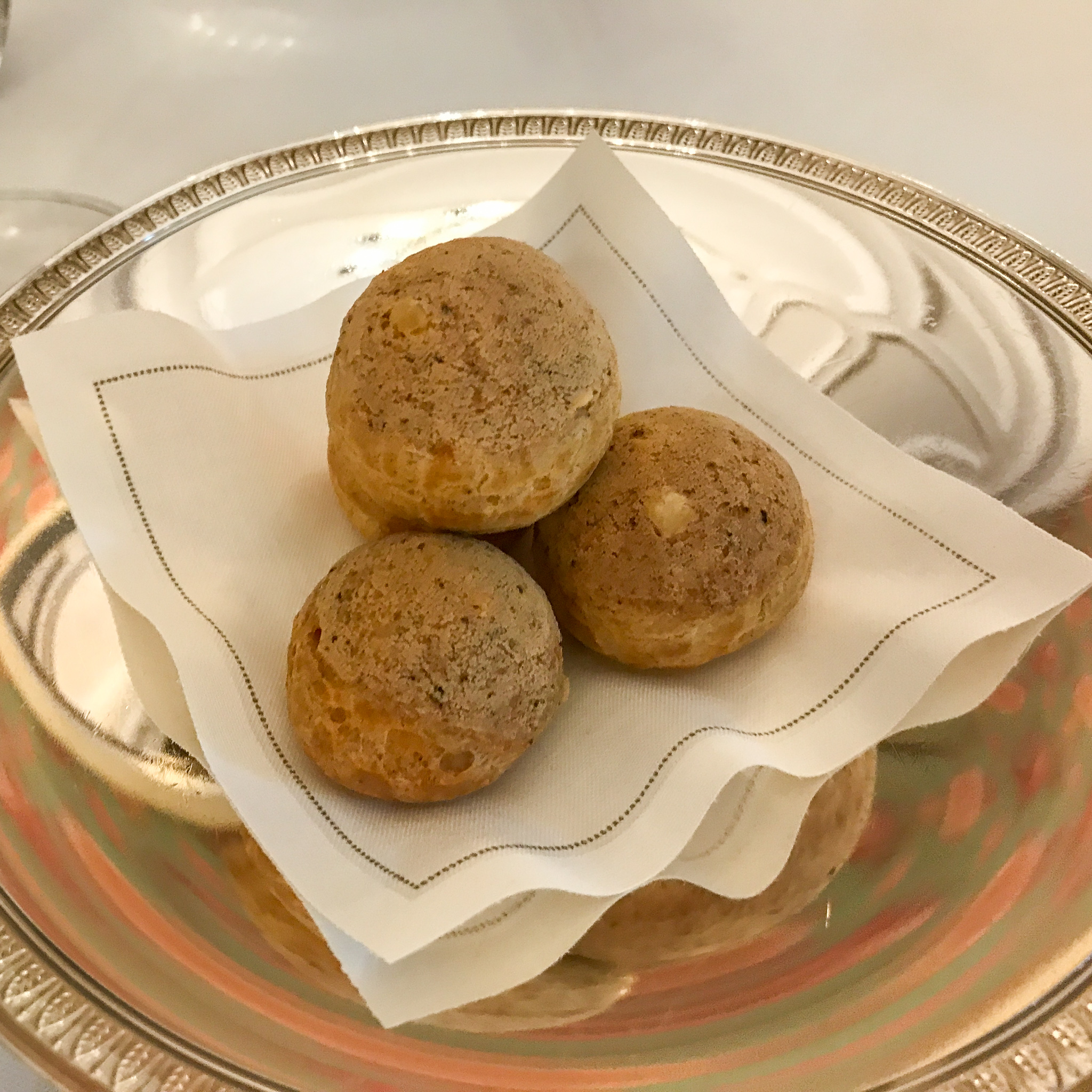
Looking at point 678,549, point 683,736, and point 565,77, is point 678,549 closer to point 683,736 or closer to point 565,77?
point 683,736

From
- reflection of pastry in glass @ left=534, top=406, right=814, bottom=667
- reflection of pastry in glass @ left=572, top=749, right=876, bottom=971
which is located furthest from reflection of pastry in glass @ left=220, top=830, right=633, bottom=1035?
reflection of pastry in glass @ left=534, top=406, right=814, bottom=667

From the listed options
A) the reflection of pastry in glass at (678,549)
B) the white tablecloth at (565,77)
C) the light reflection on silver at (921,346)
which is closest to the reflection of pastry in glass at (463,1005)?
the reflection of pastry in glass at (678,549)

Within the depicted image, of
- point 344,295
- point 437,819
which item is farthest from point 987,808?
point 344,295

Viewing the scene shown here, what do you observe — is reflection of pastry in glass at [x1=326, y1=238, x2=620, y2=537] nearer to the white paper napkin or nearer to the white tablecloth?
the white paper napkin

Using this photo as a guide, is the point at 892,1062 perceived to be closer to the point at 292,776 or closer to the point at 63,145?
the point at 292,776

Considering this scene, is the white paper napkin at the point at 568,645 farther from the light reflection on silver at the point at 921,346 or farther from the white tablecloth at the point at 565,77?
the white tablecloth at the point at 565,77

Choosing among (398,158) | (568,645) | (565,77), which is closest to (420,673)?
(568,645)
